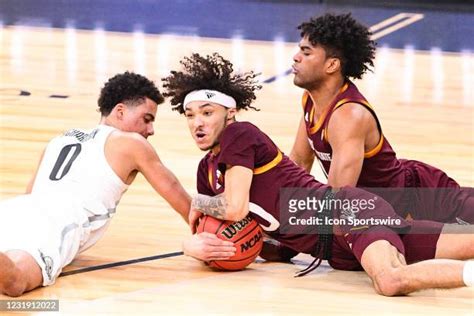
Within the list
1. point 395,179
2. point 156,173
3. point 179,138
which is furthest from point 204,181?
point 179,138

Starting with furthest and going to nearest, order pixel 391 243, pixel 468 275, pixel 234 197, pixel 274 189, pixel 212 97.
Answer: pixel 212 97 → pixel 274 189 → pixel 234 197 → pixel 391 243 → pixel 468 275

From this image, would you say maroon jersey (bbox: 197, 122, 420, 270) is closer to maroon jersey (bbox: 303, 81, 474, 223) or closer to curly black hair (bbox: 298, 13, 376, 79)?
maroon jersey (bbox: 303, 81, 474, 223)

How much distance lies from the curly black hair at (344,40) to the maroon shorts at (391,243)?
3.13 ft

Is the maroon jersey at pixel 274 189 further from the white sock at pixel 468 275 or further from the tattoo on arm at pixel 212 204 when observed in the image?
the white sock at pixel 468 275

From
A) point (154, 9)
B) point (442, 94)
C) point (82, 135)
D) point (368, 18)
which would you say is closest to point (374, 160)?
point (82, 135)

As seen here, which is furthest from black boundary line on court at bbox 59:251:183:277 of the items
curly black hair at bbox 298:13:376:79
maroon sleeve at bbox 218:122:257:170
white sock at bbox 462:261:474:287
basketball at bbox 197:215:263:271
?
white sock at bbox 462:261:474:287

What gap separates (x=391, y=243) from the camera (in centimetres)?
534

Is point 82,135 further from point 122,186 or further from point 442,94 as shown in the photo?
point 442,94

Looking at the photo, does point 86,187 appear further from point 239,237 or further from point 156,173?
point 239,237

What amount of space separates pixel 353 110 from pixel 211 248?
0.99m

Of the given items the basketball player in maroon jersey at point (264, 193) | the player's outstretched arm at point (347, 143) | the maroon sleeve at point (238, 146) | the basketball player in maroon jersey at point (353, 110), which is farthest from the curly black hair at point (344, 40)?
the maroon sleeve at point (238, 146)

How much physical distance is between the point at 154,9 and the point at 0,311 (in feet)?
37.1

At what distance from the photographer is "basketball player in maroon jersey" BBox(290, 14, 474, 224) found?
235 inches

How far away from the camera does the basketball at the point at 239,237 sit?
5.57 meters
